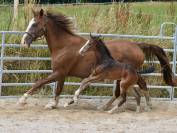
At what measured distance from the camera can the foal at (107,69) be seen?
30.6ft

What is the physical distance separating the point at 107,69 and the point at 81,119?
1.03 meters

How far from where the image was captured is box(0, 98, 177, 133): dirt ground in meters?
8.02

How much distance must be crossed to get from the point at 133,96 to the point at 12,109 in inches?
96.1

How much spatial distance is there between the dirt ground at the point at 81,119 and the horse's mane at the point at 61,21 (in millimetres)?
1426

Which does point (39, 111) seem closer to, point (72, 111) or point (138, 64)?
point (72, 111)

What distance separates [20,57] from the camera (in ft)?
35.4

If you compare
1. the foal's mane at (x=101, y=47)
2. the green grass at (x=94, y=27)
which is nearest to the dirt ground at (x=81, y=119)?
the green grass at (x=94, y=27)

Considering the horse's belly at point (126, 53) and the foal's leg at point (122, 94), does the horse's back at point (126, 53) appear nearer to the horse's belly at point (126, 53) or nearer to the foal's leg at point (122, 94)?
the horse's belly at point (126, 53)

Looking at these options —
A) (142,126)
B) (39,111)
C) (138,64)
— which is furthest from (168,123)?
(39,111)

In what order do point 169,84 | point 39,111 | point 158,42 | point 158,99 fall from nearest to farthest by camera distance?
point 39,111
point 169,84
point 158,99
point 158,42

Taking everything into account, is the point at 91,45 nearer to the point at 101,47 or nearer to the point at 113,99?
the point at 101,47

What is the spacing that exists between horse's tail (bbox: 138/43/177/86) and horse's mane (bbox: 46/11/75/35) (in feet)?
4.34

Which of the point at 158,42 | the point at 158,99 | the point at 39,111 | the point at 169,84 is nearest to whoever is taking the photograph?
the point at 39,111

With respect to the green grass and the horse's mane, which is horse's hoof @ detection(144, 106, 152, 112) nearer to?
the green grass
